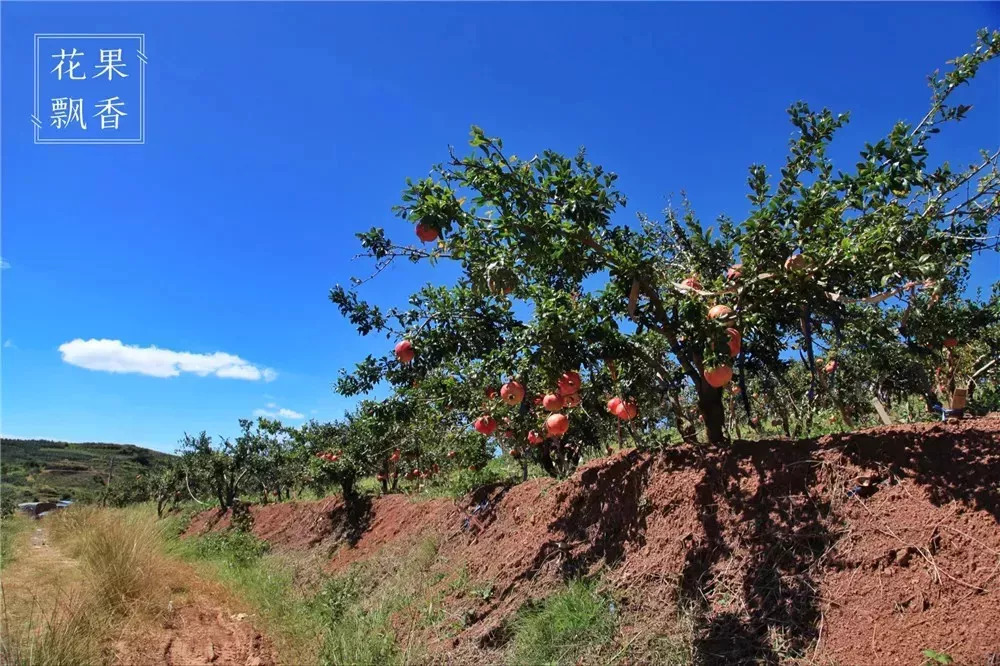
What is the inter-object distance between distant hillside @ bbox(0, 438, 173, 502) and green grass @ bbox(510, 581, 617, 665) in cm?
4198

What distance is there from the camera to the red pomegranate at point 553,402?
5324 millimetres

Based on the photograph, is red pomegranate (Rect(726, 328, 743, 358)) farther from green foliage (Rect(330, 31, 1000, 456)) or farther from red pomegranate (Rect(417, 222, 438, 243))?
red pomegranate (Rect(417, 222, 438, 243))

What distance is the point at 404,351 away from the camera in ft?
16.5

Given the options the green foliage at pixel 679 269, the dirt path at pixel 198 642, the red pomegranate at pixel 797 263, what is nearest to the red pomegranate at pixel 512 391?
the green foliage at pixel 679 269

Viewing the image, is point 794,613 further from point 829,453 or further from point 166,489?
point 166,489

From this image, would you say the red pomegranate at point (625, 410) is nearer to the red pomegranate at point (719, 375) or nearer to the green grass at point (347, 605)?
the red pomegranate at point (719, 375)

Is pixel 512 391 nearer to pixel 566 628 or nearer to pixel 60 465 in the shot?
pixel 566 628

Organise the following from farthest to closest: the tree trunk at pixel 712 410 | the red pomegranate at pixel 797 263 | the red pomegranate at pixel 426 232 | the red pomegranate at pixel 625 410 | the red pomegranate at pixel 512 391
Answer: the red pomegranate at pixel 625 410 < the tree trunk at pixel 712 410 < the red pomegranate at pixel 512 391 < the red pomegranate at pixel 426 232 < the red pomegranate at pixel 797 263

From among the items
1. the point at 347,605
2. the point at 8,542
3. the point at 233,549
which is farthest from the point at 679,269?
the point at 8,542

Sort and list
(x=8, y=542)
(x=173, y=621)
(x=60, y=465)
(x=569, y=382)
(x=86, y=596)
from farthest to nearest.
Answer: (x=60, y=465), (x=8, y=542), (x=173, y=621), (x=86, y=596), (x=569, y=382)

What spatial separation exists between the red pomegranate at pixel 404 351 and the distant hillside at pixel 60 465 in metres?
41.3

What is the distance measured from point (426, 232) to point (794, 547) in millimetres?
3604

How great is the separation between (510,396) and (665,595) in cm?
193

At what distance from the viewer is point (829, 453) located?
4383 millimetres
